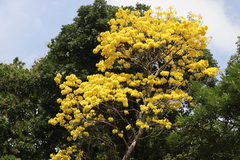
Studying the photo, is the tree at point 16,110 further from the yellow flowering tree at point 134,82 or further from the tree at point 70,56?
the yellow flowering tree at point 134,82

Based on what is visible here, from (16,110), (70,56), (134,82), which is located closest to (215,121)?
(134,82)

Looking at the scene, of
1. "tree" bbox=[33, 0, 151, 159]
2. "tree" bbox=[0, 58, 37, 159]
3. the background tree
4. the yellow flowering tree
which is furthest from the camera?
"tree" bbox=[0, 58, 37, 159]

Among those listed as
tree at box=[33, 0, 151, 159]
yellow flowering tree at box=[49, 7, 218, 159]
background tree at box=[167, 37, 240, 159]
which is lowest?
background tree at box=[167, 37, 240, 159]

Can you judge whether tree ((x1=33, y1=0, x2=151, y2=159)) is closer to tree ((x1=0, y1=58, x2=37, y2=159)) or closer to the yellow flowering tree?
tree ((x1=0, y1=58, x2=37, y2=159))

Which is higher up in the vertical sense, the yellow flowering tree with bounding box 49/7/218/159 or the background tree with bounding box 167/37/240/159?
the yellow flowering tree with bounding box 49/7/218/159

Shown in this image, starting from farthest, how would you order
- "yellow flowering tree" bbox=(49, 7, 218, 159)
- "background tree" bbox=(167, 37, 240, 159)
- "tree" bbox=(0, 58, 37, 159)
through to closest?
"tree" bbox=(0, 58, 37, 159), "yellow flowering tree" bbox=(49, 7, 218, 159), "background tree" bbox=(167, 37, 240, 159)

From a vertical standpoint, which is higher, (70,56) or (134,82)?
(70,56)

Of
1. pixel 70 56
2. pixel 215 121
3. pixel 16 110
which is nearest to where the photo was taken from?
pixel 215 121

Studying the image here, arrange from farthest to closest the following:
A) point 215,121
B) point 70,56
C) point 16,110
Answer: point 16,110, point 70,56, point 215,121

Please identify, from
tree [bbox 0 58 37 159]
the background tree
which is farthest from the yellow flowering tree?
tree [bbox 0 58 37 159]

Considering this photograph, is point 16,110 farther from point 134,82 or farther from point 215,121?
point 215,121

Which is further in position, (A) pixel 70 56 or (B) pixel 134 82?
(A) pixel 70 56

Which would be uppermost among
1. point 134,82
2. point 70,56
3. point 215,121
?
point 70,56

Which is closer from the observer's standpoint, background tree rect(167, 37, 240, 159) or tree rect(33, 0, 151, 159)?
background tree rect(167, 37, 240, 159)
